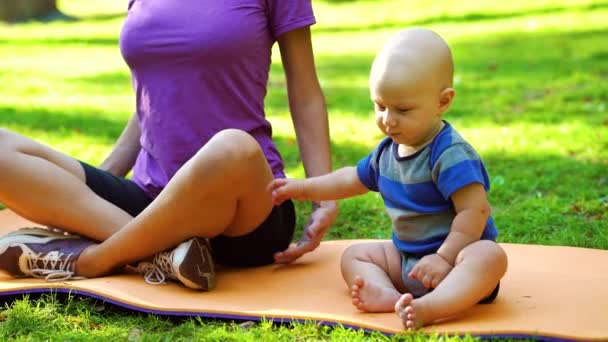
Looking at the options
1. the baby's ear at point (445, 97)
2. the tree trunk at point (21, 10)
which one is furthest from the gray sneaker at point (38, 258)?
the tree trunk at point (21, 10)

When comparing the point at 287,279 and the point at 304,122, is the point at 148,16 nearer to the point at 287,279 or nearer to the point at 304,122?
the point at 304,122

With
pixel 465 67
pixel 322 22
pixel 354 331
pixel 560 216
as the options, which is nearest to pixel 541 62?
pixel 465 67

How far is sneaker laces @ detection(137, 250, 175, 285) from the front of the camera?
3029 mm

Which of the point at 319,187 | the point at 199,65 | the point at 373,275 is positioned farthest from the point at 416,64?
the point at 199,65

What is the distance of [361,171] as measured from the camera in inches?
114

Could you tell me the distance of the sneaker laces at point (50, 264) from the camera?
3102 mm

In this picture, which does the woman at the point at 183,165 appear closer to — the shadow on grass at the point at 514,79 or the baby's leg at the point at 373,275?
the baby's leg at the point at 373,275

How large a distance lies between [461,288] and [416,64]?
60cm

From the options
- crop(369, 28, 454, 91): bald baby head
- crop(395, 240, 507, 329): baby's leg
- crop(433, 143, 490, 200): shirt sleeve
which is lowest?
crop(395, 240, 507, 329): baby's leg

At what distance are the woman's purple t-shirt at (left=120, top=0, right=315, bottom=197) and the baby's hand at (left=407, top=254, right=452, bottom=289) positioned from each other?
803mm

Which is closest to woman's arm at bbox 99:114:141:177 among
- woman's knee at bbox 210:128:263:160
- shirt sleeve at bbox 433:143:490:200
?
woman's knee at bbox 210:128:263:160

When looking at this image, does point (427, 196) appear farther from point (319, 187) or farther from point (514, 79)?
point (514, 79)

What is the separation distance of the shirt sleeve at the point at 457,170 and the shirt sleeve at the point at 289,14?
2.79 ft

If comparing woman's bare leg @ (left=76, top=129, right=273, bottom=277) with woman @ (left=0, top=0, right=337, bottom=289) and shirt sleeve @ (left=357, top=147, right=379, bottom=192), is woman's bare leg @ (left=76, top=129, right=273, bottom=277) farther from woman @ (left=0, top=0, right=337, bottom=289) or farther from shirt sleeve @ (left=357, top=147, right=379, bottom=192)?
shirt sleeve @ (left=357, top=147, right=379, bottom=192)
